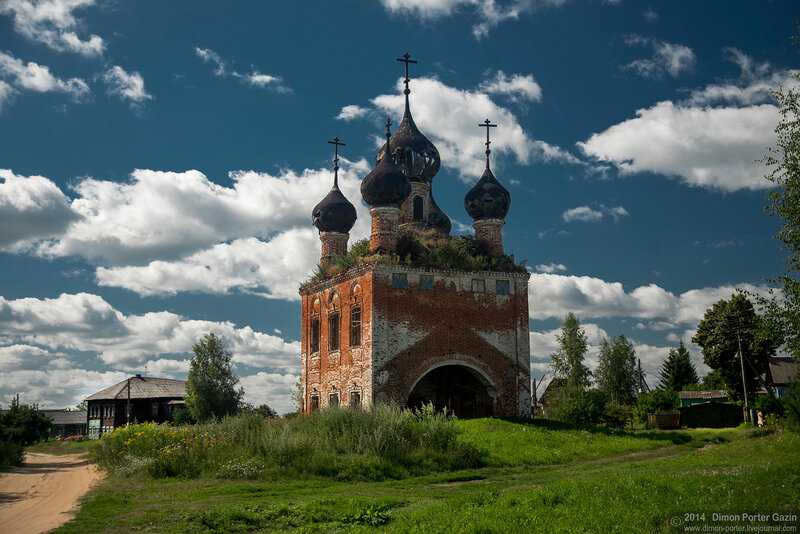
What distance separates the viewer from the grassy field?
10312mm

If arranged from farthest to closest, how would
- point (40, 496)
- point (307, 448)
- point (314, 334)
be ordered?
point (314, 334) < point (307, 448) < point (40, 496)

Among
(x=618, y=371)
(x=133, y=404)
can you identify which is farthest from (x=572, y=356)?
(x=133, y=404)

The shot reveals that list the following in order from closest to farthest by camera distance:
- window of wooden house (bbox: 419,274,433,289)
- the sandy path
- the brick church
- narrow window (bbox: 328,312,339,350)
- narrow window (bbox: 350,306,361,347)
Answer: the sandy path → the brick church → window of wooden house (bbox: 419,274,433,289) → narrow window (bbox: 350,306,361,347) → narrow window (bbox: 328,312,339,350)

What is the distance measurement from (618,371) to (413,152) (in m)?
30.5

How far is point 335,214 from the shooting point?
31.9m

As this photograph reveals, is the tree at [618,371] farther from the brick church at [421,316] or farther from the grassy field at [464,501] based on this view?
the grassy field at [464,501]

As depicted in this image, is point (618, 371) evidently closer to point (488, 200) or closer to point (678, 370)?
point (678, 370)

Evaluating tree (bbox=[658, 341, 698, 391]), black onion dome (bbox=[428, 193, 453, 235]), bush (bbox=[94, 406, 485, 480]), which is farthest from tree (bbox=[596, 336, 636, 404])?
bush (bbox=[94, 406, 485, 480])

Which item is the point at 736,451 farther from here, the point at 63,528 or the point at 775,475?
the point at 63,528

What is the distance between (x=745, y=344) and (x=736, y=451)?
23008 millimetres

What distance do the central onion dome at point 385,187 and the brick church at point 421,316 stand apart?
4cm

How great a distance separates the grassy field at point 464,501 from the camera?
33.8 ft

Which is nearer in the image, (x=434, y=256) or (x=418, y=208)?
(x=434, y=256)

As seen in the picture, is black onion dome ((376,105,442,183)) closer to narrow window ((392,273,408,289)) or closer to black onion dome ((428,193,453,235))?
black onion dome ((428,193,453,235))
